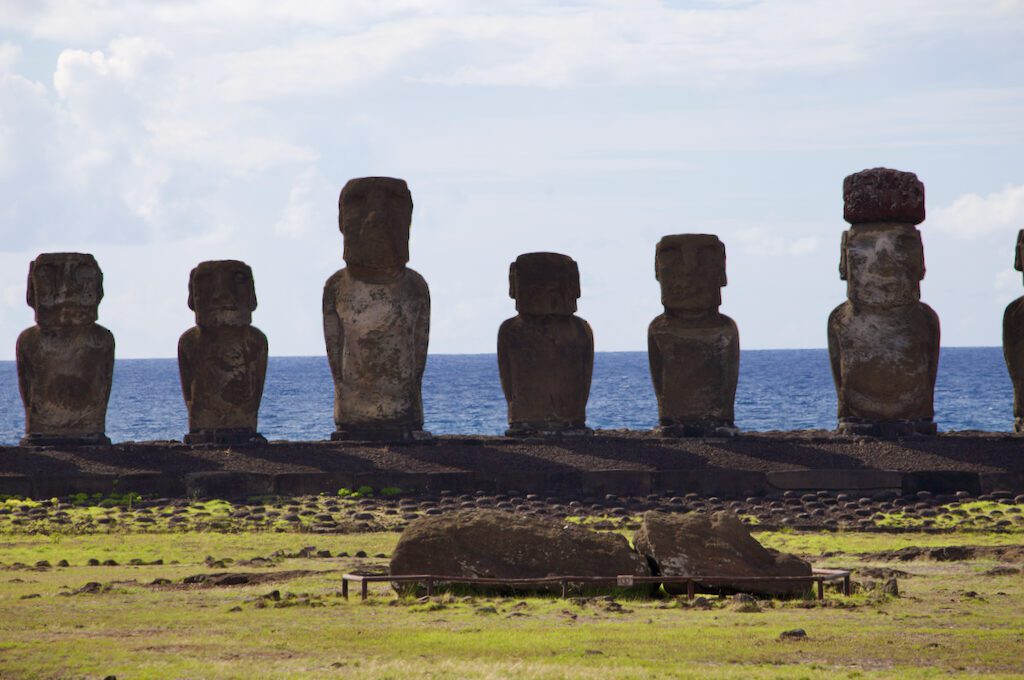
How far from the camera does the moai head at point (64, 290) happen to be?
23.1 m

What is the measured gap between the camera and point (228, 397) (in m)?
23.0

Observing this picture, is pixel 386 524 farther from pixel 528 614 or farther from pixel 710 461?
pixel 528 614

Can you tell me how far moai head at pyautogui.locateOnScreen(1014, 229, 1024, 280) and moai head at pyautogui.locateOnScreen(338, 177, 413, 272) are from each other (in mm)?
7819

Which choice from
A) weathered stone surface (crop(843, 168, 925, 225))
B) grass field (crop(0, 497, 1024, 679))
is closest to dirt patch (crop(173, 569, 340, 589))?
grass field (crop(0, 497, 1024, 679))

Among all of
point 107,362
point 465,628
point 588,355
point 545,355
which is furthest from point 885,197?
point 465,628

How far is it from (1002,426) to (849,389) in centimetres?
4078

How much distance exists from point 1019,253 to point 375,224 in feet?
26.9

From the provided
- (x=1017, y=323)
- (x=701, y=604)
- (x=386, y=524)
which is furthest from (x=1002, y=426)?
(x=701, y=604)

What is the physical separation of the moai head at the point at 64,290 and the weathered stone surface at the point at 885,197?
970 centimetres

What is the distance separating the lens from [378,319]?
2256 centimetres

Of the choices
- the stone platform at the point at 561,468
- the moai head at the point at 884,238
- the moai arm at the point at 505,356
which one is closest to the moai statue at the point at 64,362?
the stone platform at the point at 561,468

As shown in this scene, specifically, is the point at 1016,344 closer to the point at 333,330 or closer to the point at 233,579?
the point at 333,330

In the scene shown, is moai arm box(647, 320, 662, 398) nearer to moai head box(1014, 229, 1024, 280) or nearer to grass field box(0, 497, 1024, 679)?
moai head box(1014, 229, 1024, 280)

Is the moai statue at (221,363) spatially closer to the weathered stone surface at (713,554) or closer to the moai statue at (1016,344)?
the moai statue at (1016,344)
